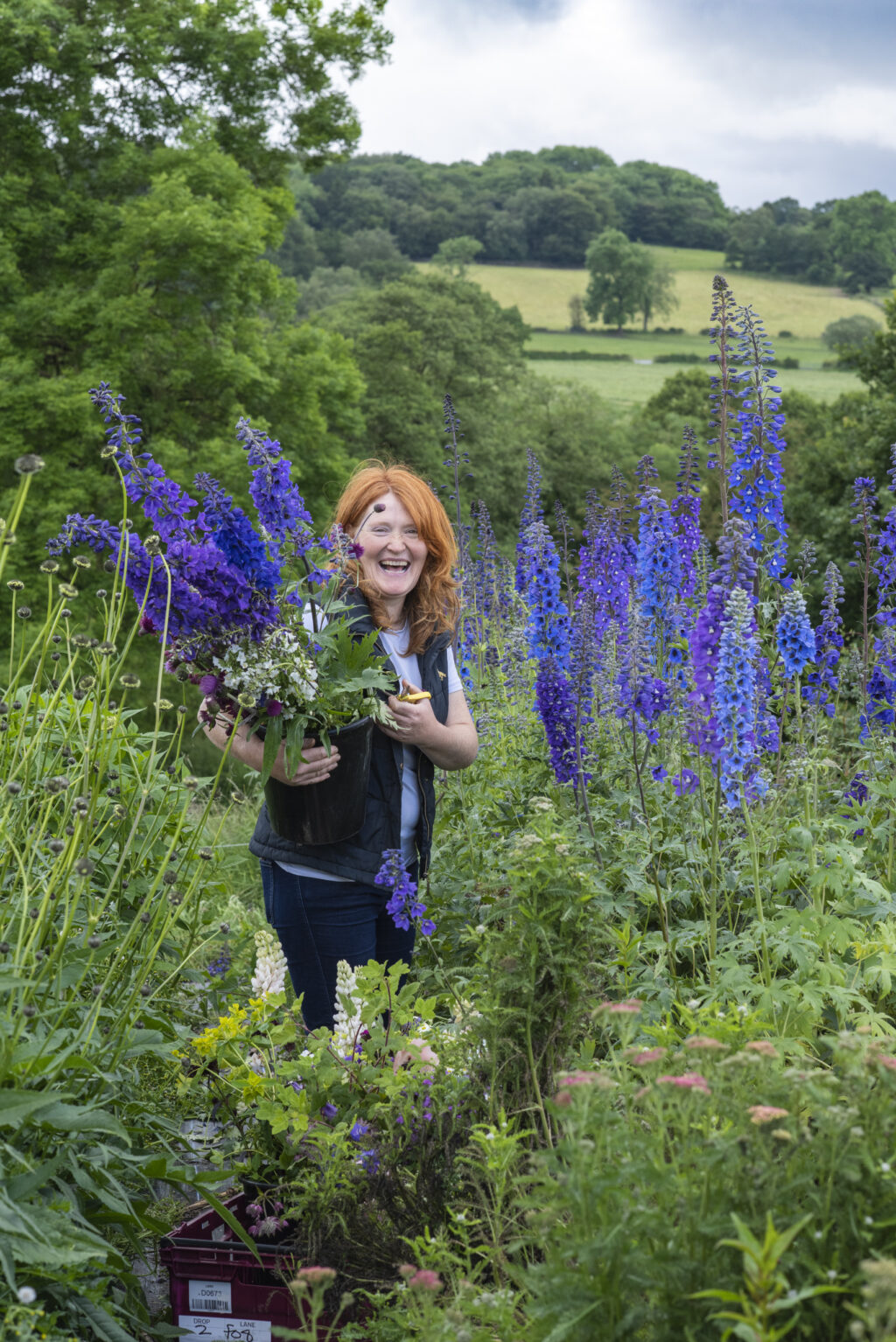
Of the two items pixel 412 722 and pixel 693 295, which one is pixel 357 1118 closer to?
pixel 412 722

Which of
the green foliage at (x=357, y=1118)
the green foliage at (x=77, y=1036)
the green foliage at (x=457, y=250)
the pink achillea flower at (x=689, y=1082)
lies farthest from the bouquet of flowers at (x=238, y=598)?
the green foliage at (x=457, y=250)

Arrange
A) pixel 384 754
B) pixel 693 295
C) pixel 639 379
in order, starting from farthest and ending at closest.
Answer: pixel 693 295 → pixel 639 379 → pixel 384 754

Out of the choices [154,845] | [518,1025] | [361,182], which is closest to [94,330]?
[154,845]

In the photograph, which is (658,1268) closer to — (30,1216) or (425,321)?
(30,1216)

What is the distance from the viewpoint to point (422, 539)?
151 inches

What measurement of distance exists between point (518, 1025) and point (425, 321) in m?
32.9

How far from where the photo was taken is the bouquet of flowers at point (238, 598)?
281cm

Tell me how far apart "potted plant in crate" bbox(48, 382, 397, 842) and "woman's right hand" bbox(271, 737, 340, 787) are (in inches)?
1.5

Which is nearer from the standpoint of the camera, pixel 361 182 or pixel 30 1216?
pixel 30 1216

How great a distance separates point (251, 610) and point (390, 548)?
92cm

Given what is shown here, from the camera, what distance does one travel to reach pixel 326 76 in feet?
66.4

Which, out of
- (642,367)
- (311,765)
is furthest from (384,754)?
(642,367)

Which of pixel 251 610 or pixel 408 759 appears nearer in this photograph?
pixel 251 610

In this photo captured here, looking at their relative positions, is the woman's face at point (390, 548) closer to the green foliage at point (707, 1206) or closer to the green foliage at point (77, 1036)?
the green foliage at point (77, 1036)
